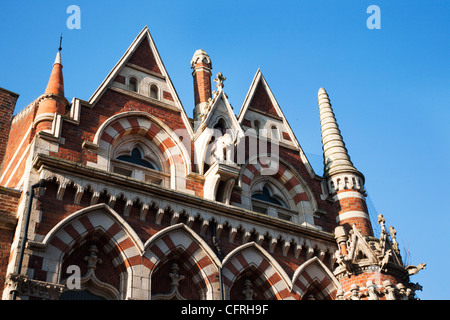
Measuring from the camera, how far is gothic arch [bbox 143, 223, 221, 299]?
56.1 ft

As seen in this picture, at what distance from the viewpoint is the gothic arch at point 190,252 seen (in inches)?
673

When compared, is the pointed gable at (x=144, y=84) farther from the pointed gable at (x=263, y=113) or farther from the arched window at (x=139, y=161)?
the pointed gable at (x=263, y=113)

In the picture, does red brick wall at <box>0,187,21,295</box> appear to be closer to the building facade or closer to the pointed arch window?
the building facade

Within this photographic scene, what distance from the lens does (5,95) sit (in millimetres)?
19141

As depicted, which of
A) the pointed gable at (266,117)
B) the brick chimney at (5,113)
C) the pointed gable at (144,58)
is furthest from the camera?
the pointed gable at (266,117)

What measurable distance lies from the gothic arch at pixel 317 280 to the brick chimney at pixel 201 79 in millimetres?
6512

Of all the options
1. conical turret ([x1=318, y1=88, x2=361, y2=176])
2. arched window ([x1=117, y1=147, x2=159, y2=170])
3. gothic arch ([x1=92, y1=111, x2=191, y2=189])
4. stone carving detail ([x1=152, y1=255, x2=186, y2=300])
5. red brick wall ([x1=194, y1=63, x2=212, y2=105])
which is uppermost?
red brick wall ([x1=194, y1=63, x2=212, y2=105])

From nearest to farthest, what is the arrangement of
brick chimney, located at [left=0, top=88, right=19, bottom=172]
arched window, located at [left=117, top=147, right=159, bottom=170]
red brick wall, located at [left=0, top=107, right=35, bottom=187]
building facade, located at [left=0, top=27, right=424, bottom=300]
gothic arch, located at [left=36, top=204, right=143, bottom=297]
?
gothic arch, located at [left=36, top=204, right=143, bottom=297], building facade, located at [left=0, top=27, right=424, bottom=300], brick chimney, located at [left=0, top=88, right=19, bottom=172], red brick wall, located at [left=0, top=107, right=35, bottom=187], arched window, located at [left=117, top=147, right=159, bottom=170]

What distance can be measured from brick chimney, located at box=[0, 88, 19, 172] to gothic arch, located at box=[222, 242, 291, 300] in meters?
Result: 7.43

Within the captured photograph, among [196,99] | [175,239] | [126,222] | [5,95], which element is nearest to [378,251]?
[175,239]

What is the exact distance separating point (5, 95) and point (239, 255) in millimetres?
8739

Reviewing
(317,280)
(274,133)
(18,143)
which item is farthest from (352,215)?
(18,143)

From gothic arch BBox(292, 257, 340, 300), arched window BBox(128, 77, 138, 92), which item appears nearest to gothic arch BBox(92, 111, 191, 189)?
arched window BBox(128, 77, 138, 92)

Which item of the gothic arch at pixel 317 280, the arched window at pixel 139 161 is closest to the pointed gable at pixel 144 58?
the arched window at pixel 139 161
